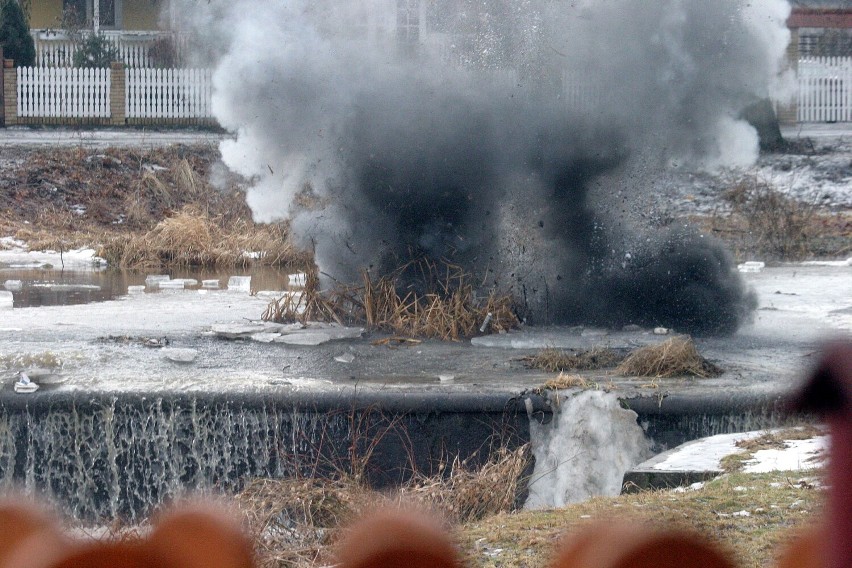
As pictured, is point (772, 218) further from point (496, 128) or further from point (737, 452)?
point (737, 452)

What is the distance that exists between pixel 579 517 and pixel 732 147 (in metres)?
6.67

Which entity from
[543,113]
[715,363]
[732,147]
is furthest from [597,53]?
[715,363]

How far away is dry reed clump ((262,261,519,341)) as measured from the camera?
872cm

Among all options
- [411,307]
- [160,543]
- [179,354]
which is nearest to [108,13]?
[411,307]

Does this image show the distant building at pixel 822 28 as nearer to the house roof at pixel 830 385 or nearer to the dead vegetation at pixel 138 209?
the dead vegetation at pixel 138 209

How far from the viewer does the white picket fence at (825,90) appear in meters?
22.3

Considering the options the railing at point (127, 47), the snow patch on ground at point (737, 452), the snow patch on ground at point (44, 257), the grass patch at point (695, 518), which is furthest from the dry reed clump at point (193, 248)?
the railing at point (127, 47)

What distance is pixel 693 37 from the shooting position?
31.5 feet

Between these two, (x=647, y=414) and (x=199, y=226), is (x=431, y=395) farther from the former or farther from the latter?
(x=199, y=226)

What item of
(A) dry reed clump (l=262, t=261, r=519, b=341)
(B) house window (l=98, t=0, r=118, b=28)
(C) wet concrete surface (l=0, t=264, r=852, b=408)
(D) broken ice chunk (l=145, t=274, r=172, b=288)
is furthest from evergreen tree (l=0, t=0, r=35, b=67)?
(A) dry reed clump (l=262, t=261, r=519, b=341)

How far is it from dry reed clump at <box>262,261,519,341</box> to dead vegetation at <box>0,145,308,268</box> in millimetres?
5526

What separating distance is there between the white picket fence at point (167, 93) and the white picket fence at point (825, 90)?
12509mm

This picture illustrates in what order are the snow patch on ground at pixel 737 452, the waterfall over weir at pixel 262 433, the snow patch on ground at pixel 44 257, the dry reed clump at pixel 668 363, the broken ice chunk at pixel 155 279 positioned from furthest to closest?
1. the snow patch on ground at pixel 44 257
2. the broken ice chunk at pixel 155 279
3. the dry reed clump at pixel 668 363
4. the waterfall over weir at pixel 262 433
5. the snow patch on ground at pixel 737 452

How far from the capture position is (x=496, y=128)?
9359 millimetres
